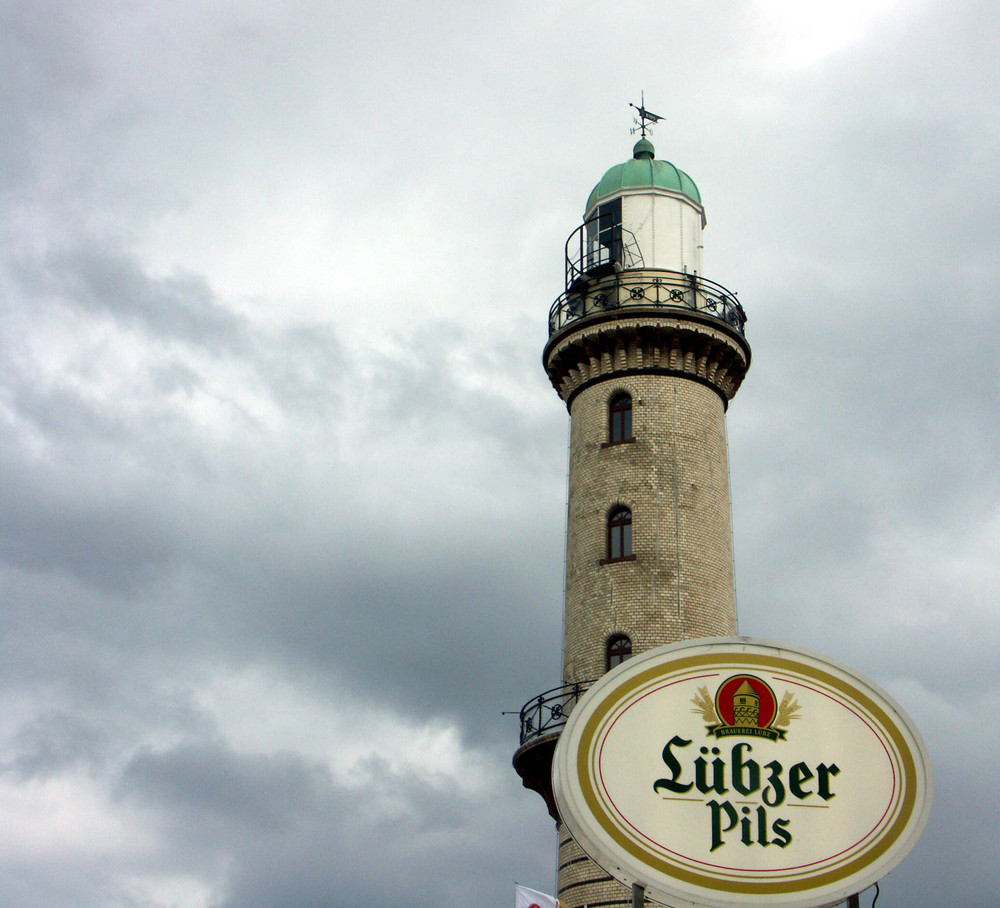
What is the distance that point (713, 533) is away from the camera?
40781 mm

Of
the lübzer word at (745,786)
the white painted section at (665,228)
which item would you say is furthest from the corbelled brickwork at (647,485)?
the lübzer word at (745,786)

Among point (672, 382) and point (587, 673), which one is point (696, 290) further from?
point (587, 673)

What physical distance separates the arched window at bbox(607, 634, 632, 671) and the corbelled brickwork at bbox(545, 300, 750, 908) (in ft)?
0.66

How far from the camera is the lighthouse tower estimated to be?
38503 mm

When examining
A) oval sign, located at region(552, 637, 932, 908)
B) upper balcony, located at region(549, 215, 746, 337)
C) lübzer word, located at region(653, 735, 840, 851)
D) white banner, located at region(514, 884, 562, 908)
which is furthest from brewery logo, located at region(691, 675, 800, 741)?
upper balcony, located at region(549, 215, 746, 337)

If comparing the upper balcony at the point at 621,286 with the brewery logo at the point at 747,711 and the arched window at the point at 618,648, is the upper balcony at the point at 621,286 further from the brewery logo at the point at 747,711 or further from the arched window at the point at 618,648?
the brewery logo at the point at 747,711

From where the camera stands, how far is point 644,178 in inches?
1839

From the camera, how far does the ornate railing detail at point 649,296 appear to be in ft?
143

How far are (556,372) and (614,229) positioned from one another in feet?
18.4

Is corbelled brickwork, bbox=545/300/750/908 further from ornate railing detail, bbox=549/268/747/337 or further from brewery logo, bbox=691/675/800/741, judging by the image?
brewery logo, bbox=691/675/800/741

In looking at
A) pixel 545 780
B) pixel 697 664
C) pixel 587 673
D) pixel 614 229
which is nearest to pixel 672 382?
pixel 614 229

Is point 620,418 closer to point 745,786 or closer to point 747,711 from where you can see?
point 747,711

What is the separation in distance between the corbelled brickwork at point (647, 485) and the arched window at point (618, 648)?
20 cm

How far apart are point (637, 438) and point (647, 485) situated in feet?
5.78
